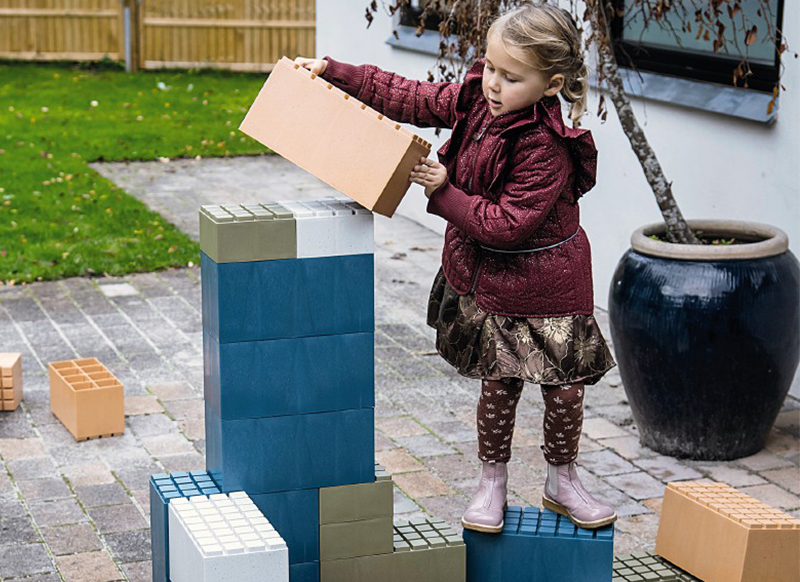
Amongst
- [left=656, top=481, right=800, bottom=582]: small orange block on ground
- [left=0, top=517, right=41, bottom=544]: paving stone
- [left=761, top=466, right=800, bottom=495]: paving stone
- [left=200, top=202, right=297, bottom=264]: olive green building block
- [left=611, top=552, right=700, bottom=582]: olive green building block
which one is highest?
[left=200, top=202, right=297, bottom=264]: olive green building block

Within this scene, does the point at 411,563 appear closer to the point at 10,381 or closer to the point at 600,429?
the point at 600,429

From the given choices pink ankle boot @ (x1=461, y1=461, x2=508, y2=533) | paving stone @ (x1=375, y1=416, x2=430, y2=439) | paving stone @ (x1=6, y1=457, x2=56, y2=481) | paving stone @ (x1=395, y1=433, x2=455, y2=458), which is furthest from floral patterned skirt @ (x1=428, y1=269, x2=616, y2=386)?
paving stone @ (x1=6, y1=457, x2=56, y2=481)

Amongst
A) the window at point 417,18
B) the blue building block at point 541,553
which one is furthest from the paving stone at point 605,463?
the window at point 417,18

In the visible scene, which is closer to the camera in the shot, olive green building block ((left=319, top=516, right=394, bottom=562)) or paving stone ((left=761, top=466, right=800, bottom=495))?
olive green building block ((left=319, top=516, right=394, bottom=562))

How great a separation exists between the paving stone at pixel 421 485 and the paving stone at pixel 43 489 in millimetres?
1317

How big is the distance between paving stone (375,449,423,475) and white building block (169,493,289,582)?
5.77 ft

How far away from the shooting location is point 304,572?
3.61 metres

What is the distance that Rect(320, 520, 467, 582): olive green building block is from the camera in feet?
11.9

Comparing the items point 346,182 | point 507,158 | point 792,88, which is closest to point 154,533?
point 346,182

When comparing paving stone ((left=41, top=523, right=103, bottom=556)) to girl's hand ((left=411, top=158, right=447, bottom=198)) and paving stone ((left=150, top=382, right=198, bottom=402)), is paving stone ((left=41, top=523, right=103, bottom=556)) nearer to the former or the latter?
paving stone ((left=150, top=382, right=198, bottom=402))

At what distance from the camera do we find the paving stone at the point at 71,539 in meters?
4.34

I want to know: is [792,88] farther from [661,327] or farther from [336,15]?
[336,15]

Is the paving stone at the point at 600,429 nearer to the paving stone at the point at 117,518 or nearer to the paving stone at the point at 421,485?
the paving stone at the point at 421,485

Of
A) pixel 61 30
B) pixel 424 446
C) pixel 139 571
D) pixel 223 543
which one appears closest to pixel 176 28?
pixel 61 30
